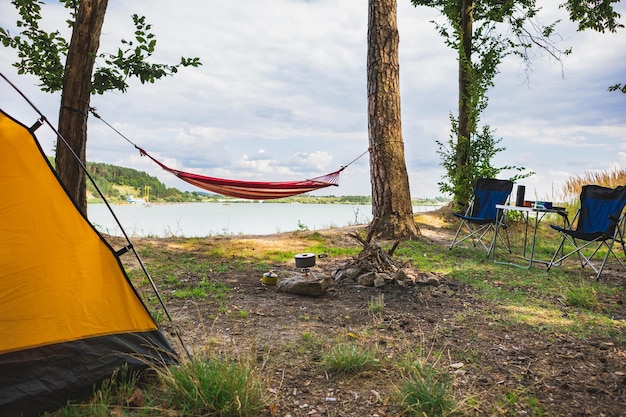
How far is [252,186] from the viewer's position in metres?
4.38

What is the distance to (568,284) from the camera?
Answer: 12.6 ft

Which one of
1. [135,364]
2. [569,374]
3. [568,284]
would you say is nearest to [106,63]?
[135,364]

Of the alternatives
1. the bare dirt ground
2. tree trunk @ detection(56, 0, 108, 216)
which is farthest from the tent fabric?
tree trunk @ detection(56, 0, 108, 216)

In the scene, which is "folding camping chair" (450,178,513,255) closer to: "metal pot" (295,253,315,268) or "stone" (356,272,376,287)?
"stone" (356,272,376,287)

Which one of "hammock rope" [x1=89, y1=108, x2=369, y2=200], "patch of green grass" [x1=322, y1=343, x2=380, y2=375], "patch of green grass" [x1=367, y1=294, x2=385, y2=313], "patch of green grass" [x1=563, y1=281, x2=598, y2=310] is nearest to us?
"patch of green grass" [x1=322, y1=343, x2=380, y2=375]

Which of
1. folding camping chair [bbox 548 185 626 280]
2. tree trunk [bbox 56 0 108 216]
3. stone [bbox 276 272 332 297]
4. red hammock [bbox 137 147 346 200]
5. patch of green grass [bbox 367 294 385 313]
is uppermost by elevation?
tree trunk [bbox 56 0 108 216]

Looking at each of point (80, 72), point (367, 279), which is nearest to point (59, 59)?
point (80, 72)

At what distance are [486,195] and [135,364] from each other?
15.1 feet

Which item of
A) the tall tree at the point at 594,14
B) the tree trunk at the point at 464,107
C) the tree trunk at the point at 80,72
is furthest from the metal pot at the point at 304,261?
the tall tree at the point at 594,14

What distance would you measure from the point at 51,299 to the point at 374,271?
7.86 feet

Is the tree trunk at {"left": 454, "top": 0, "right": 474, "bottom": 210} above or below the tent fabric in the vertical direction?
above

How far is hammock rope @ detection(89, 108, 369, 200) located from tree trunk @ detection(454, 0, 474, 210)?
3044 mm

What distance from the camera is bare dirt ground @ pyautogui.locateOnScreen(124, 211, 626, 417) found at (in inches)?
70.8

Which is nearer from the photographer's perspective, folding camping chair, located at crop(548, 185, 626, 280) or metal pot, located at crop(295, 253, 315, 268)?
metal pot, located at crop(295, 253, 315, 268)
